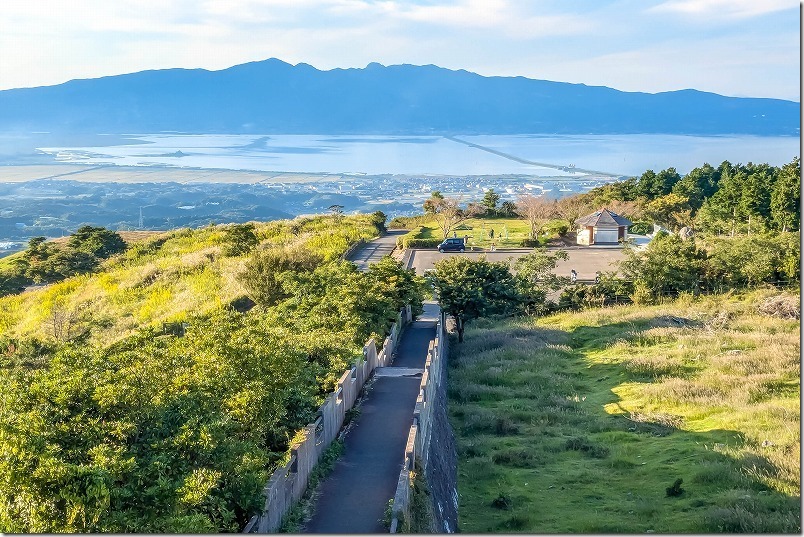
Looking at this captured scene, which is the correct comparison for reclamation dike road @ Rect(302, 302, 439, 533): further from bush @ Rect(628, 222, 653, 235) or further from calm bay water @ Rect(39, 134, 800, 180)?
calm bay water @ Rect(39, 134, 800, 180)

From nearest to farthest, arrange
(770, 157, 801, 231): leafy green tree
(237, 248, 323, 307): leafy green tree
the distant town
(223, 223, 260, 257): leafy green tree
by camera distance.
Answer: (237, 248, 323, 307): leafy green tree < (223, 223, 260, 257): leafy green tree < (770, 157, 801, 231): leafy green tree < the distant town

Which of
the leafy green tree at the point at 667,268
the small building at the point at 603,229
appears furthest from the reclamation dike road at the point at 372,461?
the small building at the point at 603,229

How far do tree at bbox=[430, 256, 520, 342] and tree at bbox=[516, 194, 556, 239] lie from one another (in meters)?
15.8

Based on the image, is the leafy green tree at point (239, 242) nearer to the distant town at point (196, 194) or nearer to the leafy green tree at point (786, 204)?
the leafy green tree at point (786, 204)

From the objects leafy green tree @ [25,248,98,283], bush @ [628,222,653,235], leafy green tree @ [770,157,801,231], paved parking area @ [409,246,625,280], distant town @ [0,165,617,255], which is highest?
leafy green tree @ [770,157,801,231]

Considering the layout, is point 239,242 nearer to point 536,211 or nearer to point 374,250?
point 374,250

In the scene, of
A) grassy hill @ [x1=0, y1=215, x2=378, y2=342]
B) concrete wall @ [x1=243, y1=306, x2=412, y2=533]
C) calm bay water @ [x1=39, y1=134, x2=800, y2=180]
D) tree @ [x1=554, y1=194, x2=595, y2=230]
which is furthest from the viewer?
calm bay water @ [x1=39, y1=134, x2=800, y2=180]

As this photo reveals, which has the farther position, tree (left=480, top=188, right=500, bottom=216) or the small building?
tree (left=480, top=188, right=500, bottom=216)

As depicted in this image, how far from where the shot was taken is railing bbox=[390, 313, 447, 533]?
894cm

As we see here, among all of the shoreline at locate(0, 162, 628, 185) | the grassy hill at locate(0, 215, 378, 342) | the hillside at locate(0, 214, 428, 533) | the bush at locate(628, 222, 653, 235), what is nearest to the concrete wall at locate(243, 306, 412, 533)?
the hillside at locate(0, 214, 428, 533)

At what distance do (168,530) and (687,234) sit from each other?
36.9m

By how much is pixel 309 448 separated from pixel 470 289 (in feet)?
46.0

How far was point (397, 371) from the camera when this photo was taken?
16.2 metres

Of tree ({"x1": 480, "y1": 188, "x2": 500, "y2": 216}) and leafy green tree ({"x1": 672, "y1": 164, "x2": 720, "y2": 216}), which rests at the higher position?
leafy green tree ({"x1": 672, "y1": 164, "x2": 720, "y2": 216})
